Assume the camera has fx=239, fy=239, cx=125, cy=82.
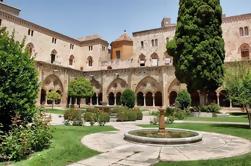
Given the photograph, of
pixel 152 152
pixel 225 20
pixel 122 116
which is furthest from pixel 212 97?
pixel 152 152

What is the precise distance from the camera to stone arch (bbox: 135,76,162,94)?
33.8 metres

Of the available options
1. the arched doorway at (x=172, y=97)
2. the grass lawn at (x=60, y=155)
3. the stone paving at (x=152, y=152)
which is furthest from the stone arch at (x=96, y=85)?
the grass lawn at (x=60, y=155)

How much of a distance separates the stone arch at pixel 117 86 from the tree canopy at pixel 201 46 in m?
15.1

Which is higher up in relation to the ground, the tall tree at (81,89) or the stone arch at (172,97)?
the tall tree at (81,89)

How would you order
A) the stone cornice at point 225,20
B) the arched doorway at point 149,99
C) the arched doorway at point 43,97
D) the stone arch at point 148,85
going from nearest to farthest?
the stone cornice at point 225,20 → the arched doorway at point 43,97 → the stone arch at point 148,85 → the arched doorway at point 149,99

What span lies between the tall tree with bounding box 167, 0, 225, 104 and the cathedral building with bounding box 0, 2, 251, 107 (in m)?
8.21

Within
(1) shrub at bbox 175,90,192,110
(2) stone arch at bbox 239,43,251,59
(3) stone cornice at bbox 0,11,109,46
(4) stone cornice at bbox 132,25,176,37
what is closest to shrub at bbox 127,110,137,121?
(1) shrub at bbox 175,90,192,110

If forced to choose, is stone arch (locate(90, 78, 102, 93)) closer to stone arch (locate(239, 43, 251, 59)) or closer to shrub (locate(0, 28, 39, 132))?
stone arch (locate(239, 43, 251, 59))

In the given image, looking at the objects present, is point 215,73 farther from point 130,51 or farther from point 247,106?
point 130,51

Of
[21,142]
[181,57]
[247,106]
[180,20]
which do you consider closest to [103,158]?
[21,142]

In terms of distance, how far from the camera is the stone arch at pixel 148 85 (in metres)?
33.8

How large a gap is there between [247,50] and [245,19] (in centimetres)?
420

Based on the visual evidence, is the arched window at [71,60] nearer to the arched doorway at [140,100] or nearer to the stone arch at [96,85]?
the stone arch at [96,85]

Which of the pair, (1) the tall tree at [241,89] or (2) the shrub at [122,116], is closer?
(1) the tall tree at [241,89]
